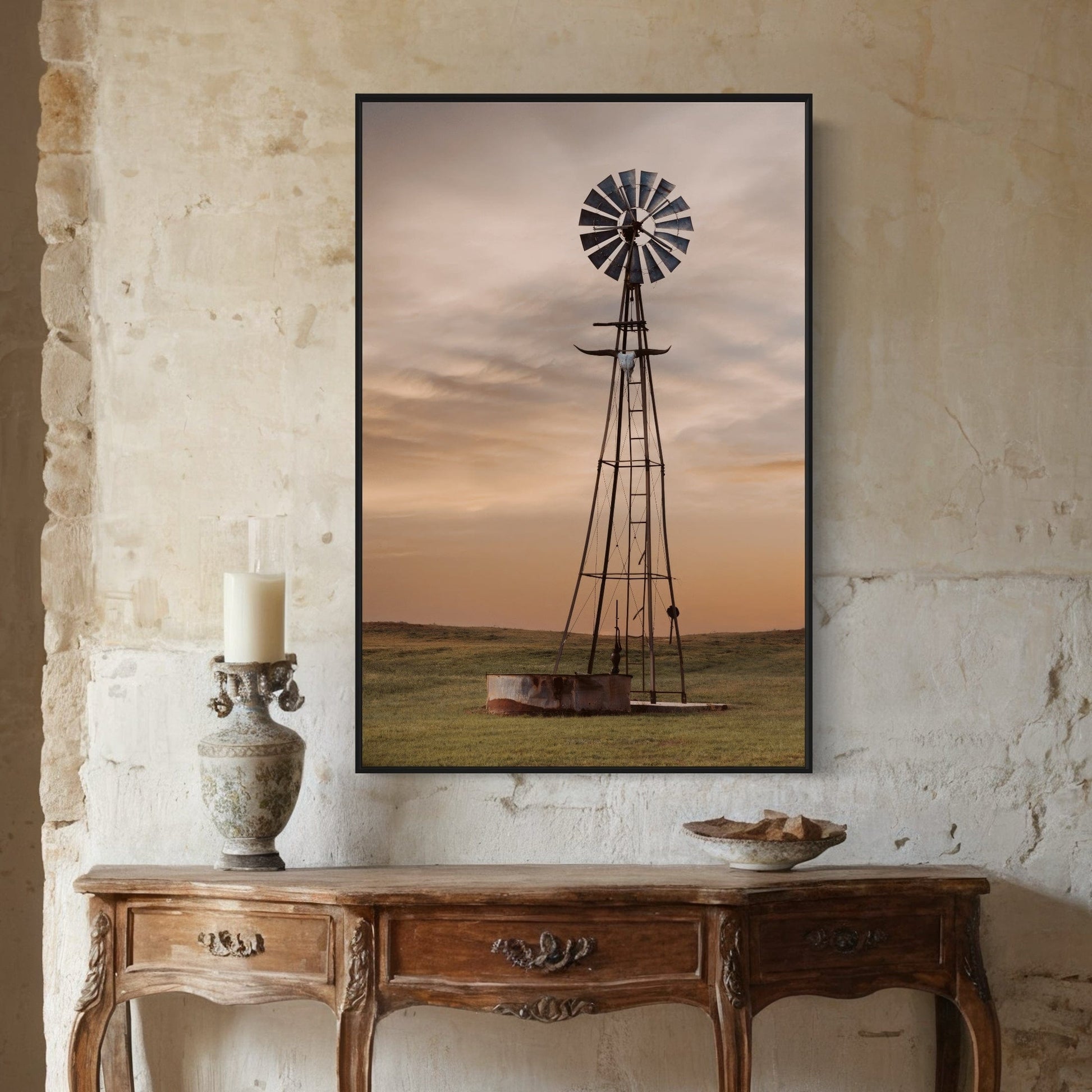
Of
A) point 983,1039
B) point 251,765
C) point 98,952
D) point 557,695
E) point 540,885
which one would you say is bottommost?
point 983,1039

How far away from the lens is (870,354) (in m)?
2.75

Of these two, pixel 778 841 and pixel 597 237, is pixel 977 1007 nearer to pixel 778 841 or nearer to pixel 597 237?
pixel 778 841

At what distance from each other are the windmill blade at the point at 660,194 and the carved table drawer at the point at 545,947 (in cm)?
158

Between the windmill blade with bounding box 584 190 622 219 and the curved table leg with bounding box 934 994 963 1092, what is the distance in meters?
1.94

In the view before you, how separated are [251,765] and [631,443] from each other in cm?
112

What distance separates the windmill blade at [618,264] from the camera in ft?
9.04

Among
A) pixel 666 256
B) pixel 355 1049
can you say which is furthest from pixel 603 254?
pixel 355 1049

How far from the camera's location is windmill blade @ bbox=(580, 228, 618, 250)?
276 centimetres

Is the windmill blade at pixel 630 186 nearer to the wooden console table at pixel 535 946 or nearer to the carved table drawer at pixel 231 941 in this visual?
the wooden console table at pixel 535 946

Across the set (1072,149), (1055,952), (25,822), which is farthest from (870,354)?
(25,822)

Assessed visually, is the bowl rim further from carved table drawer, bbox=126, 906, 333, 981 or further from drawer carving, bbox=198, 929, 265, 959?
drawer carving, bbox=198, 929, 265, 959

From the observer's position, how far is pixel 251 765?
2.46 metres

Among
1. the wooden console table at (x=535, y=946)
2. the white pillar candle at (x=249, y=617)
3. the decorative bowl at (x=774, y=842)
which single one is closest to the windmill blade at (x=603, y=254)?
the white pillar candle at (x=249, y=617)

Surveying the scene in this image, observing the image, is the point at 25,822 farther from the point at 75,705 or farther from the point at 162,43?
the point at 162,43
